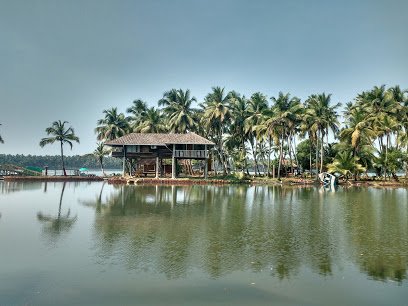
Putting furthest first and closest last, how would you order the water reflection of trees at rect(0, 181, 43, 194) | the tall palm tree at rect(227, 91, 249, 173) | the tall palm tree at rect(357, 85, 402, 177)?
1. the tall palm tree at rect(227, 91, 249, 173)
2. the tall palm tree at rect(357, 85, 402, 177)
3. the water reflection of trees at rect(0, 181, 43, 194)

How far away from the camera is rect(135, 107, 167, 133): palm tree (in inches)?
2468

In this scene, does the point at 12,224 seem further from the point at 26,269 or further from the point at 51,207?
the point at 26,269

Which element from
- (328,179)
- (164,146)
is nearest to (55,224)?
(164,146)

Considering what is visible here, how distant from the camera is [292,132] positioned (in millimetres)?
58281

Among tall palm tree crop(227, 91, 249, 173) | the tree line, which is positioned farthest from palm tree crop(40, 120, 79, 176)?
tall palm tree crop(227, 91, 249, 173)

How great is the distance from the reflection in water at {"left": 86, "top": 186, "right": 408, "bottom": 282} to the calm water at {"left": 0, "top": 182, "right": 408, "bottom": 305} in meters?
0.04

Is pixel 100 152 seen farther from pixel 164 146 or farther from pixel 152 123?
pixel 164 146

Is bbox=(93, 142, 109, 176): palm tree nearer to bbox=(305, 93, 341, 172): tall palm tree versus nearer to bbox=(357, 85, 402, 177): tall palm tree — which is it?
bbox=(305, 93, 341, 172): tall palm tree

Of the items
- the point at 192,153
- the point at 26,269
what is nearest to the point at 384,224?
the point at 26,269

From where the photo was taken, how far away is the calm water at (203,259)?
8.73 meters

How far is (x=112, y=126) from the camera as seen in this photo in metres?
62.5

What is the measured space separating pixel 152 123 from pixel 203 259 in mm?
53050

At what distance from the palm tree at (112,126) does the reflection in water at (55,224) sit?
41.4 m

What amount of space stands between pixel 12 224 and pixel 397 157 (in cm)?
4997
